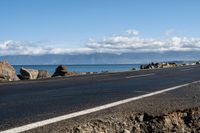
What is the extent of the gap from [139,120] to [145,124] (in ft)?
1.11

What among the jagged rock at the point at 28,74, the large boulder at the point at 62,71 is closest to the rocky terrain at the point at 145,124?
the jagged rock at the point at 28,74

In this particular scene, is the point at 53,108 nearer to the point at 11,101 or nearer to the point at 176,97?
the point at 11,101

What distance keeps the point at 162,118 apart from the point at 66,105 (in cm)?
213

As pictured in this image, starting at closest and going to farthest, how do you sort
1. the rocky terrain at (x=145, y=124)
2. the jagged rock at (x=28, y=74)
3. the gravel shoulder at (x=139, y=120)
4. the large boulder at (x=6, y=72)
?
the gravel shoulder at (x=139, y=120) → the rocky terrain at (x=145, y=124) → the large boulder at (x=6, y=72) → the jagged rock at (x=28, y=74)

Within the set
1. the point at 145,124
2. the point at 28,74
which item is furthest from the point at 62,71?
the point at 145,124

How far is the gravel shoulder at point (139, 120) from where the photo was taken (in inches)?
295

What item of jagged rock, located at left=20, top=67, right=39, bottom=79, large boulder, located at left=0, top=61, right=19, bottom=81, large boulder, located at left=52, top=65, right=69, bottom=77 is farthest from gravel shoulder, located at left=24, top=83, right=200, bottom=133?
large boulder, located at left=52, top=65, right=69, bottom=77

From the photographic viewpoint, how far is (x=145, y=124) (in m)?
8.19

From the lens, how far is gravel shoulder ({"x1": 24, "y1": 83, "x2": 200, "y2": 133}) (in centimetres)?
751

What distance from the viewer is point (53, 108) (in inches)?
364

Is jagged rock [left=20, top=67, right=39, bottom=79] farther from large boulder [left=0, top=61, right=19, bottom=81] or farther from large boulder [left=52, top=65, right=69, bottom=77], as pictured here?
large boulder [left=52, top=65, right=69, bottom=77]

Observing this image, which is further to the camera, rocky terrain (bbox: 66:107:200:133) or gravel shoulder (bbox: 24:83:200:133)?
rocky terrain (bbox: 66:107:200:133)

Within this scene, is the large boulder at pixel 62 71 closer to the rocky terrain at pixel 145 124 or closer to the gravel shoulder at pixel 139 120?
the gravel shoulder at pixel 139 120

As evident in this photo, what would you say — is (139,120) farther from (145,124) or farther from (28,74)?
(28,74)
